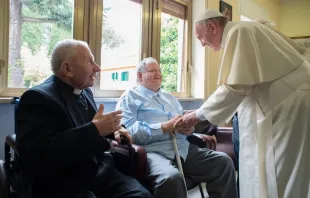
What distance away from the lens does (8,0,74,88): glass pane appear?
6.23ft

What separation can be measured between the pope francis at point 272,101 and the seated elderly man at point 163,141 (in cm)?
47

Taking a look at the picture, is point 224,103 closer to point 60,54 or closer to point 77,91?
point 77,91

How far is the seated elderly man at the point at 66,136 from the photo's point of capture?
1.19m

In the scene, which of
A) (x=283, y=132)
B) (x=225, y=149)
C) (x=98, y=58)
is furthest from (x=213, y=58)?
(x=283, y=132)

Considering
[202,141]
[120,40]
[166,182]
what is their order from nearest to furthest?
[166,182]
[202,141]
[120,40]

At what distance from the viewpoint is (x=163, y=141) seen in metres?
1.94

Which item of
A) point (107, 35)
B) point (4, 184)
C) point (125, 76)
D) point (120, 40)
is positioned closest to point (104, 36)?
point (107, 35)

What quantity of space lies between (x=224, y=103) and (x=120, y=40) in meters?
1.50

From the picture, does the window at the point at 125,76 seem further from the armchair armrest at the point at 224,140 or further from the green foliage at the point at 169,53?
the armchair armrest at the point at 224,140

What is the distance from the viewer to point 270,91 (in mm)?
1435

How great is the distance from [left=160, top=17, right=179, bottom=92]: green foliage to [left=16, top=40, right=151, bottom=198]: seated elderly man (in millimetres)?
1815

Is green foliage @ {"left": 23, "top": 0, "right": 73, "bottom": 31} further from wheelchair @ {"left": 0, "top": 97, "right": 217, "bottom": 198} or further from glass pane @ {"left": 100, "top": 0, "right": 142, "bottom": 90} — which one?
wheelchair @ {"left": 0, "top": 97, "right": 217, "bottom": 198}

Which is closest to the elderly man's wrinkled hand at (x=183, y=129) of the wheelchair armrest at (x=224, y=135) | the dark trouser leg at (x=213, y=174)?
the dark trouser leg at (x=213, y=174)

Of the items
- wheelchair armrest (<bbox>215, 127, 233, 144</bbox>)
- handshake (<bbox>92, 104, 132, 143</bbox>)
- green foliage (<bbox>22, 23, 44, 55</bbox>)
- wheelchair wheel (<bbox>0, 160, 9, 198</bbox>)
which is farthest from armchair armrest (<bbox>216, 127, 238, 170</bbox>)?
wheelchair wheel (<bbox>0, 160, 9, 198</bbox>)
